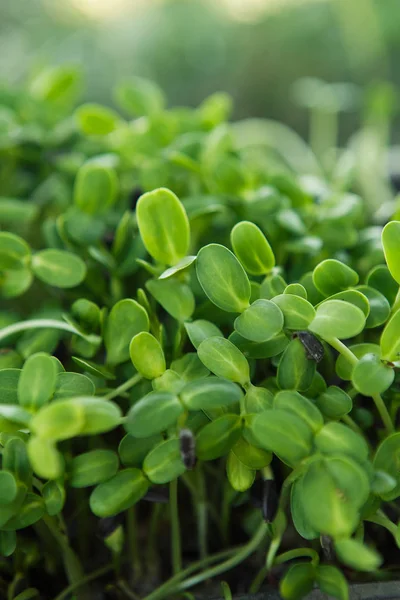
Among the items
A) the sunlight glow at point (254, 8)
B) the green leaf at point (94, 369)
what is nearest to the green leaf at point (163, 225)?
the green leaf at point (94, 369)

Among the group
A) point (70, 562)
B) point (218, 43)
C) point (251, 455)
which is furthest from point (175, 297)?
point (218, 43)

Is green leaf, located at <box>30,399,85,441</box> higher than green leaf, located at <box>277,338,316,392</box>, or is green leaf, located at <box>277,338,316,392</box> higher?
green leaf, located at <box>30,399,85,441</box>

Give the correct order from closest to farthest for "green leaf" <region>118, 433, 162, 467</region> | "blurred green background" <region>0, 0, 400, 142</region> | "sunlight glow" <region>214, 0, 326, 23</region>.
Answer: "green leaf" <region>118, 433, 162, 467</region>, "blurred green background" <region>0, 0, 400, 142</region>, "sunlight glow" <region>214, 0, 326, 23</region>

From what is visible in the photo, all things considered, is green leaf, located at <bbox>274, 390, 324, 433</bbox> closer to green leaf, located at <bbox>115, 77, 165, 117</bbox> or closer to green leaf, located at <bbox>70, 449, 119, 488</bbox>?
green leaf, located at <bbox>70, 449, 119, 488</bbox>

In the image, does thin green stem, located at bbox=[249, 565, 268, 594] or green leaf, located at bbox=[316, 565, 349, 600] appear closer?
green leaf, located at bbox=[316, 565, 349, 600]

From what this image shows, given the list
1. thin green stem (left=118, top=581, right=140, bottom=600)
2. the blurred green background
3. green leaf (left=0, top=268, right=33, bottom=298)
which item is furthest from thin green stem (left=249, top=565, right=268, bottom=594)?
the blurred green background

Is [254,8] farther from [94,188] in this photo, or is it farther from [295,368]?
[295,368]

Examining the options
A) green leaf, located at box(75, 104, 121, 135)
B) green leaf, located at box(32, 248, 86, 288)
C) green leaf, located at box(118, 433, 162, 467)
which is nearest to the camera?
green leaf, located at box(118, 433, 162, 467)
